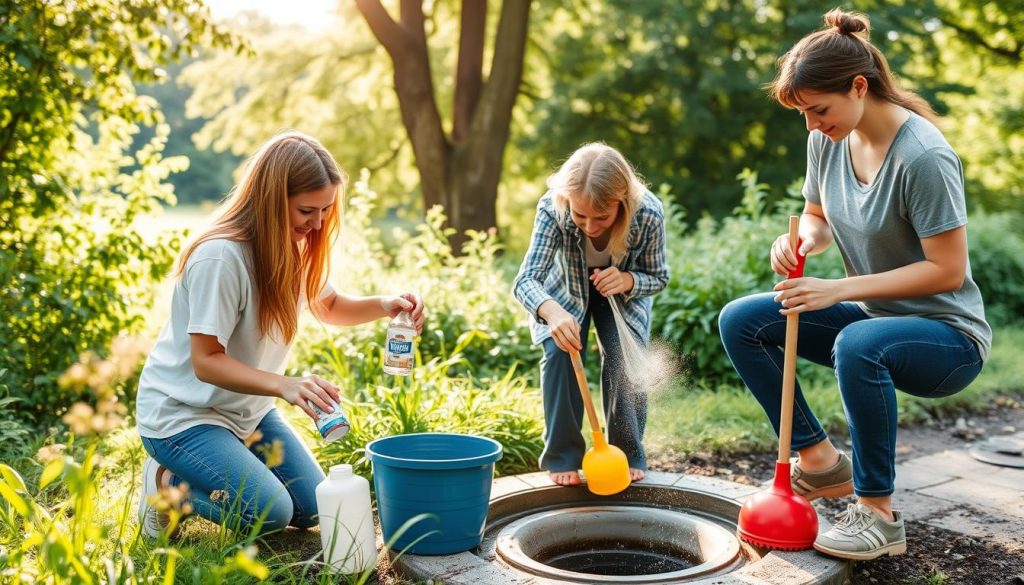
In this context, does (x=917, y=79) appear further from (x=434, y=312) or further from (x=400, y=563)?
(x=400, y=563)

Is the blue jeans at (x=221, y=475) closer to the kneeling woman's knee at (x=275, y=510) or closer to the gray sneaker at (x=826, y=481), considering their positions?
the kneeling woman's knee at (x=275, y=510)

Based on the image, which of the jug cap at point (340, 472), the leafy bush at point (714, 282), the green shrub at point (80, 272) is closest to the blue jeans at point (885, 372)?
the jug cap at point (340, 472)

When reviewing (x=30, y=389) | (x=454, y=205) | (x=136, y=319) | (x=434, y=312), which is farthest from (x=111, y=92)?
(x=454, y=205)

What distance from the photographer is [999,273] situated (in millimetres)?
7992

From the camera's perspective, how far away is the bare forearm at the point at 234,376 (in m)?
2.45

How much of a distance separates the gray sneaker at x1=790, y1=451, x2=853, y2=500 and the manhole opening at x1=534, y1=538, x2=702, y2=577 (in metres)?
0.44

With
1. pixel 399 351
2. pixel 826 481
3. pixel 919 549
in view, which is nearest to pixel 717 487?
pixel 826 481

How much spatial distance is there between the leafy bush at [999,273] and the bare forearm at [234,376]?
708cm

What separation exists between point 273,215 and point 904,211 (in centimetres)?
187

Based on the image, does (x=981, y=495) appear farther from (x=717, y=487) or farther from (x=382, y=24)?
(x=382, y=24)

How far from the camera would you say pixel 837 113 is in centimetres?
253

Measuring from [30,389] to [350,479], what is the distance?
237cm

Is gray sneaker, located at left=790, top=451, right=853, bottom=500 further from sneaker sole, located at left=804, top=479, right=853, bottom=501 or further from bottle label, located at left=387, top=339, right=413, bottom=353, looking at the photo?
bottle label, located at left=387, top=339, right=413, bottom=353

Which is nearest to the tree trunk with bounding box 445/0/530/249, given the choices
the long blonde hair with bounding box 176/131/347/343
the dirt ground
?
the dirt ground
